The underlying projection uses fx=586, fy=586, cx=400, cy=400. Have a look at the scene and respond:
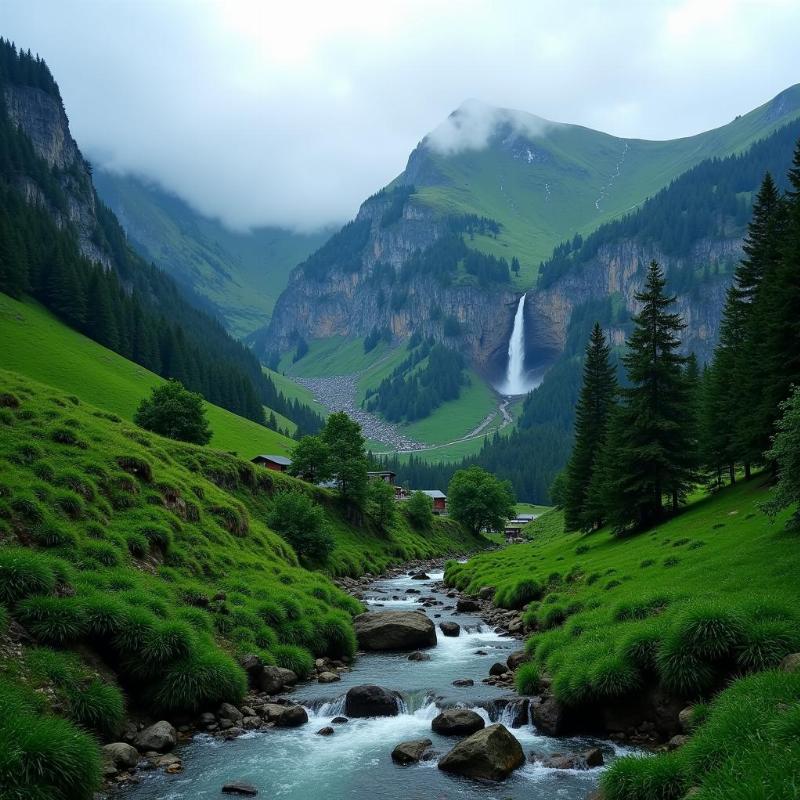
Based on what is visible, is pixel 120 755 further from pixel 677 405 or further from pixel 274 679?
pixel 677 405

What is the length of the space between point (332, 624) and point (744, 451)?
Answer: 33381 millimetres

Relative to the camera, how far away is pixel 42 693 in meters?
17.2

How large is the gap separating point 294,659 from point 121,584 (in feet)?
29.0

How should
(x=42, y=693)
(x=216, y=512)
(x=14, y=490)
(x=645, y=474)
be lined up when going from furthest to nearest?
(x=645, y=474)
(x=216, y=512)
(x=14, y=490)
(x=42, y=693)

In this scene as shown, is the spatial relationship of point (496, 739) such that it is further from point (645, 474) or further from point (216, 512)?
point (645, 474)

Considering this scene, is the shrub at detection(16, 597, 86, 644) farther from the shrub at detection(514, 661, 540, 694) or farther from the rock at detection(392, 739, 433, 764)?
the shrub at detection(514, 661, 540, 694)

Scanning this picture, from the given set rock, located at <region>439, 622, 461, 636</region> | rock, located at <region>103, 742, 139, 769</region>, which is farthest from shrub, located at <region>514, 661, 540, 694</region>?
rock, located at <region>103, 742, 139, 769</region>

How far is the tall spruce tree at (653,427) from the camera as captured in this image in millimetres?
51594

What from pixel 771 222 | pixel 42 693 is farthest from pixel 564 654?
pixel 771 222

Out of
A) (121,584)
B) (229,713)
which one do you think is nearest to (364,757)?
(229,713)

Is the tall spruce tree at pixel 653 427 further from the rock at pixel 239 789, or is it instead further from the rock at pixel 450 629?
the rock at pixel 239 789

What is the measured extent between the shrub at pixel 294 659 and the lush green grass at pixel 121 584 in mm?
68

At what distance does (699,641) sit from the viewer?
61.7 feet

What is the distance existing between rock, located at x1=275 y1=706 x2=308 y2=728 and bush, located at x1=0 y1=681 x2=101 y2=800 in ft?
26.9
